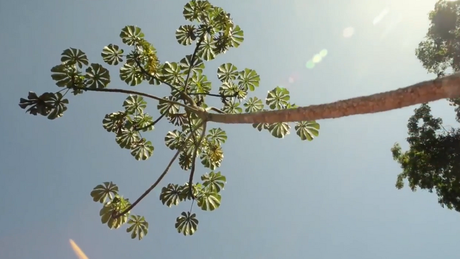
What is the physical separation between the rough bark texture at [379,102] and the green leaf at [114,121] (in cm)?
334

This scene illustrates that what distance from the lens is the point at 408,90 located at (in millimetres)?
2234

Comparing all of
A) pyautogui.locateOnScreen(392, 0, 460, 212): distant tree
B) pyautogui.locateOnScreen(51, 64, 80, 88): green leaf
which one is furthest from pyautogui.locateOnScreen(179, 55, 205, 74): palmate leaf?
pyautogui.locateOnScreen(392, 0, 460, 212): distant tree

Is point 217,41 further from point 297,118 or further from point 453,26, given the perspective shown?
point 453,26

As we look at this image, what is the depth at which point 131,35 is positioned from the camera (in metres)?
6.00

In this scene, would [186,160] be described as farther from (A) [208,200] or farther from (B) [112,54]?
(B) [112,54]

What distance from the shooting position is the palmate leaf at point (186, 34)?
20.6 ft

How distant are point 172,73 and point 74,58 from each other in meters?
1.66

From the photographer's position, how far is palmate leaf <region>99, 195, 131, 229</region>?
5504 millimetres

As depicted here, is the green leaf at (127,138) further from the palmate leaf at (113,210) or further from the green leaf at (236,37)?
the green leaf at (236,37)

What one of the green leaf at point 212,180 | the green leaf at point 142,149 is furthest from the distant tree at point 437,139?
the green leaf at point 142,149

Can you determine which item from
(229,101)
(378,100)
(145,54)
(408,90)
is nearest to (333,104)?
(378,100)

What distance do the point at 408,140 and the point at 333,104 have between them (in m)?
7.37

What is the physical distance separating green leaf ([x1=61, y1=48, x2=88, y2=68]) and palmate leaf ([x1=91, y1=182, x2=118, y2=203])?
2.04 metres

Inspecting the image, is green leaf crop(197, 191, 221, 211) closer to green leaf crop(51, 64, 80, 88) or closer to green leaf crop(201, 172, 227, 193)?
green leaf crop(201, 172, 227, 193)
